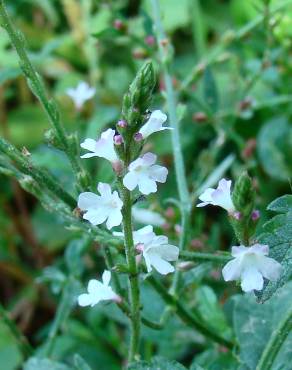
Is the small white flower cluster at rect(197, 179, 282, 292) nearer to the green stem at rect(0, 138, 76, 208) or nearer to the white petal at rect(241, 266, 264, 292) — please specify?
the white petal at rect(241, 266, 264, 292)

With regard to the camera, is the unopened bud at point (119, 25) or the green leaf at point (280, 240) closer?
the green leaf at point (280, 240)

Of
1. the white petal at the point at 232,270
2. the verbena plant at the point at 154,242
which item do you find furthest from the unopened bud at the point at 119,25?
the white petal at the point at 232,270

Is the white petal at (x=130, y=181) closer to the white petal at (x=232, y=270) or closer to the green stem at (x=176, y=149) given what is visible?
the white petal at (x=232, y=270)

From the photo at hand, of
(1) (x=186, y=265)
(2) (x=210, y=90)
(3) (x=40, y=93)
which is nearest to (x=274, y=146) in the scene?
(2) (x=210, y=90)

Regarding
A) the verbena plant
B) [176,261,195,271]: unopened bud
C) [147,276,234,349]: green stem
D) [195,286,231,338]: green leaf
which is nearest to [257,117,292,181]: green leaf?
the verbena plant

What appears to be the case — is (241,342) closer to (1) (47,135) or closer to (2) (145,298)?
(2) (145,298)

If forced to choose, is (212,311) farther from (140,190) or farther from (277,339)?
(140,190)
